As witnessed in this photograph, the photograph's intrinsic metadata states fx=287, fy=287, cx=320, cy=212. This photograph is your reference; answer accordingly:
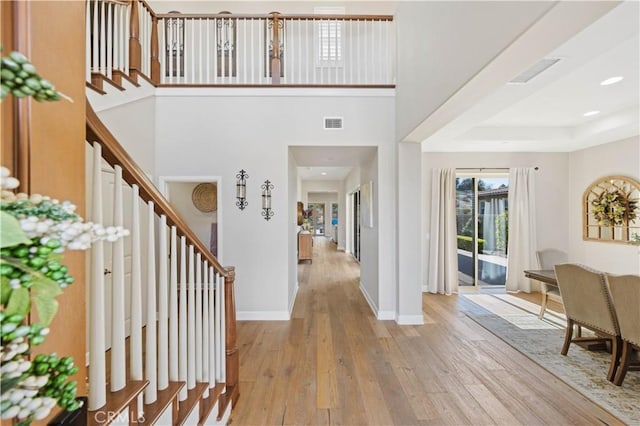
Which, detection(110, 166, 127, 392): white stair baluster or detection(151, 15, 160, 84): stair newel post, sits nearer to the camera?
detection(110, 166, 127, 392): white stair baluster

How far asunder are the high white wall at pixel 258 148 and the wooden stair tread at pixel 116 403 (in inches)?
117

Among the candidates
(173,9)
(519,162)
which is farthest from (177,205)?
(519,162)

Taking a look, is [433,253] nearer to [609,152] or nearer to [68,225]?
[609,152]

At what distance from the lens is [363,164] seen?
5.57 meters

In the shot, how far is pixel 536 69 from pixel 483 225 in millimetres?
4174

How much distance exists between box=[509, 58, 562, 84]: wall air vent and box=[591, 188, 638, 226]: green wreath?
4019 millimetres

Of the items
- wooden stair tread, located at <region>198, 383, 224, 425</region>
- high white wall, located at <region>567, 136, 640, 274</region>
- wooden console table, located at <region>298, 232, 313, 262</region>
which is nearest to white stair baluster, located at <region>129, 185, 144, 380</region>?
wooden stair tread, located at <region>198, 383, 224, 425</region>

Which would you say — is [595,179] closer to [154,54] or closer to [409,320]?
[409,320]

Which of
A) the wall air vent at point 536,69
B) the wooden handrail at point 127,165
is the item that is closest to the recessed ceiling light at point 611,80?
the wall air vent at point 536,69

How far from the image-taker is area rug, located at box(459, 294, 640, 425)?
2340 mm

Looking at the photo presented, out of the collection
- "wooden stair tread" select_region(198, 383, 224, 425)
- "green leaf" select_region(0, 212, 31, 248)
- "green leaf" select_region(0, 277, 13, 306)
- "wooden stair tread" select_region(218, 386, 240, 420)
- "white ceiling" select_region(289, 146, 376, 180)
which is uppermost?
"white ceiling" select_region(289, 146, 376, 180)

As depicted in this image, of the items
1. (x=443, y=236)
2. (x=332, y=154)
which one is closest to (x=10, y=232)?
(x=332, y=154)

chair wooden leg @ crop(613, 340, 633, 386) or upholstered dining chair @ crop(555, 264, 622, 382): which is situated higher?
upholstered dining chair @ crop(555, 264, 622, 382)

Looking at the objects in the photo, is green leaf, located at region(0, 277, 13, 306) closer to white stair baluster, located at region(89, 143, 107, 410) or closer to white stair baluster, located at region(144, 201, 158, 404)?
white stair baluster, located at region(89, 143, 107, 410)
